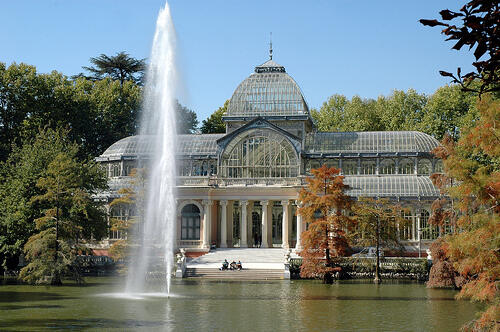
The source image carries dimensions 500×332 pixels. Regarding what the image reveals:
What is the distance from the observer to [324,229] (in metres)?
47.8

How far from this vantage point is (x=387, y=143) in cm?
6656

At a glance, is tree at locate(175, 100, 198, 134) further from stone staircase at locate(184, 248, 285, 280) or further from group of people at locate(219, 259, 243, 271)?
group of people at locate(219, 259, 243, 271)

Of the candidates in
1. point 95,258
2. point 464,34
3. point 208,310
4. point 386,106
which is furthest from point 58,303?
point 386,106

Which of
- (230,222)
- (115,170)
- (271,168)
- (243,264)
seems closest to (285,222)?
(271,168)

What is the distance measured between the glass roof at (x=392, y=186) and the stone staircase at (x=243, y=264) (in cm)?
925

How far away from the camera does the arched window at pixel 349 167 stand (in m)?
66.4

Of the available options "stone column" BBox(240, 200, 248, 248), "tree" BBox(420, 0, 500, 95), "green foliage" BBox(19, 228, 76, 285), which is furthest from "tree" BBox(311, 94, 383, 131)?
"tree" BBox(420, 0, 500, 95)

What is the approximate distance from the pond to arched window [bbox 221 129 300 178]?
65.3 ft

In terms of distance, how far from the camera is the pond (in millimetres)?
29312

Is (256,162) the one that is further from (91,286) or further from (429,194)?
(91,286)

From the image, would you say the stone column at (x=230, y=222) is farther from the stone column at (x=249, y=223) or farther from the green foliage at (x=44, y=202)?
the green foliage at (x=44, y=202)

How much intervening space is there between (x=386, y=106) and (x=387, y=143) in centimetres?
2045

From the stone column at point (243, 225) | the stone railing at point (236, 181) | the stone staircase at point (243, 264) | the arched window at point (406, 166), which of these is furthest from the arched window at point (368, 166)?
the stone column at point (243, 225)

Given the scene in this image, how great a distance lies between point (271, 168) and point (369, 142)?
10.00 metres
